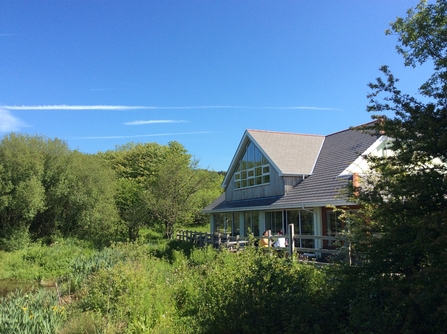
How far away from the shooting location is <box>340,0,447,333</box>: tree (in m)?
4.48

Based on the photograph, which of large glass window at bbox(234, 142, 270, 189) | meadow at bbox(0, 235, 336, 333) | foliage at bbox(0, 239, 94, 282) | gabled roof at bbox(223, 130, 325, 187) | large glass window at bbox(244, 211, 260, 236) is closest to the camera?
meadow at bbox(0, 235, 336, 333)

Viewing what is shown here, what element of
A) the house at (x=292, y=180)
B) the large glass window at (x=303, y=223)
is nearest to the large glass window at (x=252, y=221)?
the house at (x=292, y=180)

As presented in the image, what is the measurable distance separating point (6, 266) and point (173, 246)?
9.21 m

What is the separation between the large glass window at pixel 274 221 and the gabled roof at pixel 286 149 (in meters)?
2.33

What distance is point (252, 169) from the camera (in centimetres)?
2317

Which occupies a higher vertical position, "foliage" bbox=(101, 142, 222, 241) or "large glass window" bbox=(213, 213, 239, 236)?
"foliage" bbox=(101, 142, 222, 241)

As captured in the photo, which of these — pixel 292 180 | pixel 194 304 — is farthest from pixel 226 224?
pixel 194 304

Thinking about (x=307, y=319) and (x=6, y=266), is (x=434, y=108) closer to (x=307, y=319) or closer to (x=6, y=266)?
(x=307, y=319)

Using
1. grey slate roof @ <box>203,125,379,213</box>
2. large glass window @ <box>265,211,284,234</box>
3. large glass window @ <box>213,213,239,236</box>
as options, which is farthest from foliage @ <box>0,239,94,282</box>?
grey slate roof @ <box>203,125,379,213</box>

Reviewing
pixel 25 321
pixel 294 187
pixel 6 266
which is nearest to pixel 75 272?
pixel 25 321

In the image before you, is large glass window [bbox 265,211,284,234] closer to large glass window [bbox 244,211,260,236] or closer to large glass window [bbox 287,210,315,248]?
large glass window [bbox 287,210,315,248]

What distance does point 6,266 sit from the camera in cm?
2003

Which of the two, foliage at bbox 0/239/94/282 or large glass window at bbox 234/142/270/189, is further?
large glass window at bbox 234/142/270/189

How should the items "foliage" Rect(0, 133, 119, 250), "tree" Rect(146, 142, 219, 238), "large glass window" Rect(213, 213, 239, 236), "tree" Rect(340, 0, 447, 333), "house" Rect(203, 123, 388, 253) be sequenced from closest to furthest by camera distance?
"tree" Rect(340, 0, 447, 333) < "house" Rect(203, 123, 388, 253) < "foliage" Rect(0, 133, 119, 250) < "large glass window" Rect(213, 213, 239, 236) < "tree" Rect(146, 142, 219, 238)
